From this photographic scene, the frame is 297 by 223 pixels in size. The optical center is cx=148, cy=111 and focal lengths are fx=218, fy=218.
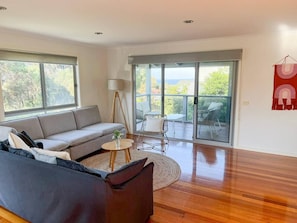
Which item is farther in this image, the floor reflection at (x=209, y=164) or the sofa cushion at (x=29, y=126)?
the sofa cushion at (x=29, y=126)

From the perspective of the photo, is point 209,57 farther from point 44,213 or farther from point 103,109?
point 44,213

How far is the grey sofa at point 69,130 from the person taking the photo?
3.64 meters

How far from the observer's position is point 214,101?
4852mm

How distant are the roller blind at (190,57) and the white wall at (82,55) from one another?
903 millimetres

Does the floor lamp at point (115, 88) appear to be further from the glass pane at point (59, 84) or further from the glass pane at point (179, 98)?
the glass pane at point (179, 98)

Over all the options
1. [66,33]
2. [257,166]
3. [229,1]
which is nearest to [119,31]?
[66,33]

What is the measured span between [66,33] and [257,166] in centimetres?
408

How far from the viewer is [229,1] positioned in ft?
7.76

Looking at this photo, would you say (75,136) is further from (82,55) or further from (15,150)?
(82,55)

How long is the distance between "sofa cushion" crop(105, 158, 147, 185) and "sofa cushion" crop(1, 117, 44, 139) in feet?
8.38

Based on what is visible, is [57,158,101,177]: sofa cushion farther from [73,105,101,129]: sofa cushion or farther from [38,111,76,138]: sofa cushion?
[73,105,101,129]: sofa cushion

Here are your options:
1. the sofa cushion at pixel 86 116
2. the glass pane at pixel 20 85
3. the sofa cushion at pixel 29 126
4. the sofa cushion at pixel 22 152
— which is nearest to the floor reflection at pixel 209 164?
the sofa cushion at pixel 22 152

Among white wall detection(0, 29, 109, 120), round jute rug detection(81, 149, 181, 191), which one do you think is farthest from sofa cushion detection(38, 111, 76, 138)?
round jute rug detection(81, 149, 181, 191)

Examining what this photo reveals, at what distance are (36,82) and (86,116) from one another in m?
1.24
